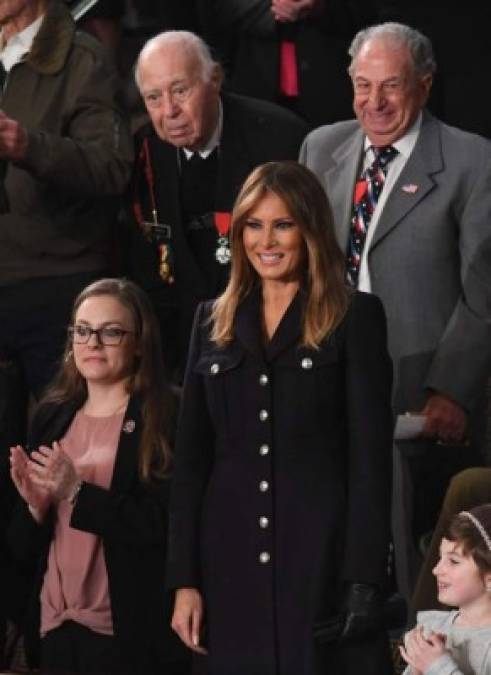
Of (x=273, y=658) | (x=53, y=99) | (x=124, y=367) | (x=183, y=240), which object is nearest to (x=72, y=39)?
(x=53, y=99)

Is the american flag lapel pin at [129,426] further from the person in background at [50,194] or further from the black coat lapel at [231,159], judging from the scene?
the black coat lapel at [231,159]

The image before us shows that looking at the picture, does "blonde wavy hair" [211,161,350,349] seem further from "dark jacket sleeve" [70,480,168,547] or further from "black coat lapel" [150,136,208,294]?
"black coat lapel" [150,136,208,294]

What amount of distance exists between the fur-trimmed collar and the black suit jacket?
367 millimetres

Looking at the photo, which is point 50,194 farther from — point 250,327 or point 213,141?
point 250,327

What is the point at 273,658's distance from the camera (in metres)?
4.21

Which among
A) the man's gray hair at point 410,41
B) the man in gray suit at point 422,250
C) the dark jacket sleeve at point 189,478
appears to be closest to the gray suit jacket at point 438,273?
the man in gray suit at point 422,250

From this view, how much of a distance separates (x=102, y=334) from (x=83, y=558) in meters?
0.58

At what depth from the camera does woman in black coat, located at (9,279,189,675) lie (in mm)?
4793

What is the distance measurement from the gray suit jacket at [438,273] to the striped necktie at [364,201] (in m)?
0.06

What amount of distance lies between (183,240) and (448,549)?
5.65ft

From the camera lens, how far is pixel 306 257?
4.29 metres

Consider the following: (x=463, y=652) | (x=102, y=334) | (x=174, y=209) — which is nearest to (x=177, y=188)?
(x=174, y=209)

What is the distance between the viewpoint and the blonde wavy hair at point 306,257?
13.8 ft

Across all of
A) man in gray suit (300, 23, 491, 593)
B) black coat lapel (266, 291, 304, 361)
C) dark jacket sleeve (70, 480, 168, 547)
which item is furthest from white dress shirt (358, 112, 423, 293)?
black coat lapel (266, 291, 304, 361)
